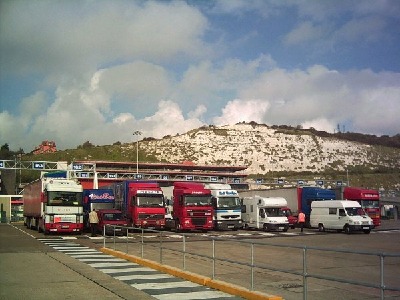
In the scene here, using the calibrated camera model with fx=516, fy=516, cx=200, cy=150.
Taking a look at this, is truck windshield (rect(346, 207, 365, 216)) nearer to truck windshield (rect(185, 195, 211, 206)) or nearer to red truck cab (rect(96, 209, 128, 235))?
truck windshield (rect(185, 195, 211, 206))

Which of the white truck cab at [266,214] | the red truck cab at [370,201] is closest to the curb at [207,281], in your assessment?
the white truck cab at [266,214]

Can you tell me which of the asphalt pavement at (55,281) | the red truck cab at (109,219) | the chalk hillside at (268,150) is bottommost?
the asphalt pavement at (55,281)

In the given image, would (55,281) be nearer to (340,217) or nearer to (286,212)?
(340,217)

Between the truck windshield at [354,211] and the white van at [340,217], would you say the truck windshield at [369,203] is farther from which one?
the truck windshield at [354,211]

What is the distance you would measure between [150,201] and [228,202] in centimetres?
708

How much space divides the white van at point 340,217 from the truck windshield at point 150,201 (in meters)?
12.3

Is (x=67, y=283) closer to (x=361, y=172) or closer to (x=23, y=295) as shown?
(x=23, y=295)

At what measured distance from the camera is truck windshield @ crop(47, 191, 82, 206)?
3394cm

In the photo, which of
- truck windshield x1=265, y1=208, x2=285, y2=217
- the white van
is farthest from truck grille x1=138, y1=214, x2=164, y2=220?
the white van

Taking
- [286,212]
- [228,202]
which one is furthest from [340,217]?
[228,202]

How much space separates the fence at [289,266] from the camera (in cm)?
864

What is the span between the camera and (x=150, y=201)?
3669 cm

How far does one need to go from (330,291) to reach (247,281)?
258 cm

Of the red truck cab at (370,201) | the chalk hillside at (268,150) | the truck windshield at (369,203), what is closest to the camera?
the red truck cab at (370,201)
